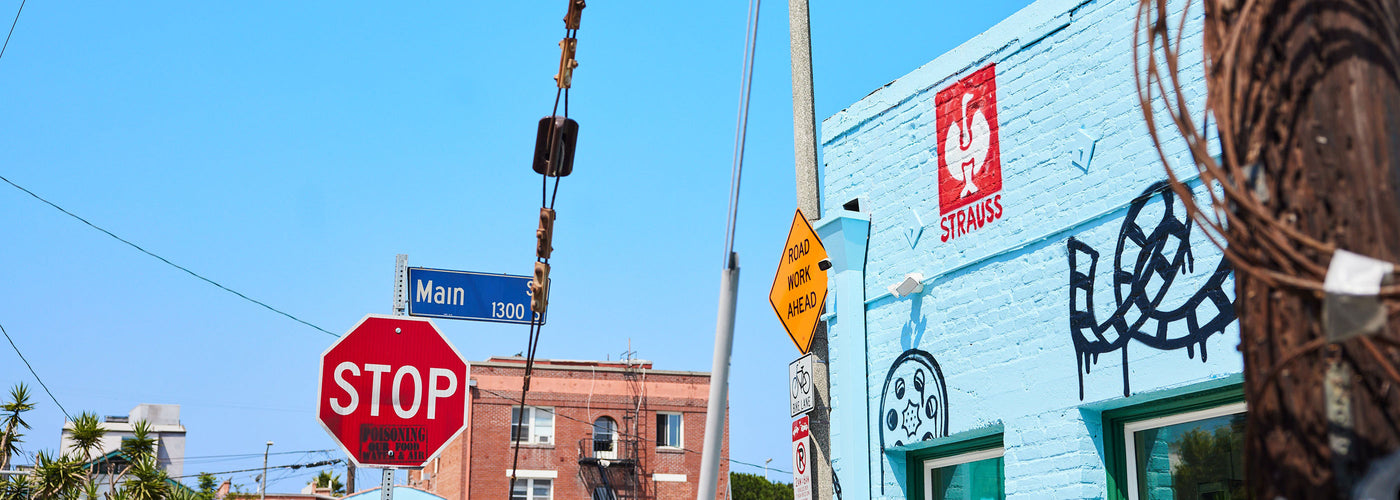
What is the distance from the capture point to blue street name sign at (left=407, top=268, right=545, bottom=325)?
8.16 meters

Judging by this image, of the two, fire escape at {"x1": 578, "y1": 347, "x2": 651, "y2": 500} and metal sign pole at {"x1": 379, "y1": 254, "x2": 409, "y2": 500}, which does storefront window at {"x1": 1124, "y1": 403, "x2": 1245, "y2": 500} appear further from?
fire escape at {"x1": 578, "y1": 347, "x2": 651, "y2": 500}

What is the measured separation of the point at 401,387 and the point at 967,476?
394cm

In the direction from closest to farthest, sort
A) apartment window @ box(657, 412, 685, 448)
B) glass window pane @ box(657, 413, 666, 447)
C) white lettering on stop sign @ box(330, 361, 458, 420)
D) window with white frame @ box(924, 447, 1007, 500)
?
white lettering on stop sign @ box(330, 361, 458, 420), window with white frame @ box(924, 447, 1007, 500), apartment window @ box(657, 412, 685, 448), glass window pane @ box(657, 413, 666, 447)

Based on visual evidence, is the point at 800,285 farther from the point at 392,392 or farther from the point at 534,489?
the point at 534,489

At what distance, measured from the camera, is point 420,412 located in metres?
7.31

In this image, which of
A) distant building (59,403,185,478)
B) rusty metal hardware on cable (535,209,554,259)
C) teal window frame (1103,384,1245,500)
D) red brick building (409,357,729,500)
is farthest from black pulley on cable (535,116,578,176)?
distant building (59,403,185,478)

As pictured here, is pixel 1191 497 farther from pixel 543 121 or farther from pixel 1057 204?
pixel 543 121

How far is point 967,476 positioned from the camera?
8797 millimetres

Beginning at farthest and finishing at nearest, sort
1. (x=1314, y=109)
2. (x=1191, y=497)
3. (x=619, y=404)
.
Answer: (x=619, y=404) → (x=1191, y=497) → (x=1314, y=109)

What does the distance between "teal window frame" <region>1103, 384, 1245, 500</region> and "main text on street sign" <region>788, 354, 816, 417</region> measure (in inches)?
68.9

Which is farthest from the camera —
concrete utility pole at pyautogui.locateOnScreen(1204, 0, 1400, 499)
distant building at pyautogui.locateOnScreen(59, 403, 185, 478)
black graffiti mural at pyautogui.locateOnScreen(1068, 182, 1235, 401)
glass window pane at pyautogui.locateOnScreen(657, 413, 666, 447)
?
distant building at pyautogui.locateOnScreen(59, 403, 185, 478)

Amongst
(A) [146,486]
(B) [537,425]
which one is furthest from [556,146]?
(B) [537,425]

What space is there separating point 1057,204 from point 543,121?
3277 mm

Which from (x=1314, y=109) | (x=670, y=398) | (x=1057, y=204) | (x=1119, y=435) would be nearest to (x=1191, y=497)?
(x=1119, y=435)
